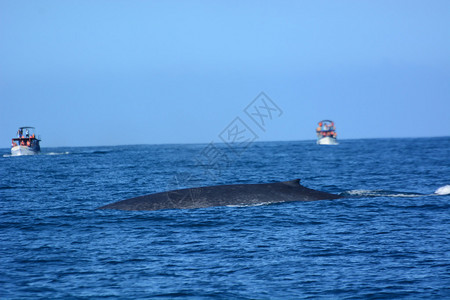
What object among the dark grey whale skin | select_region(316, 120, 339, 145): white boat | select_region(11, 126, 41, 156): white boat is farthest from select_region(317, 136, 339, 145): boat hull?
the dark grey whale skin

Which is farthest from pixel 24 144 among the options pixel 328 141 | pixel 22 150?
pixel 328 141

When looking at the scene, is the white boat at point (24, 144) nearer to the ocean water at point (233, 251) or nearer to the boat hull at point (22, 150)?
the boat hull at point (22, 150)

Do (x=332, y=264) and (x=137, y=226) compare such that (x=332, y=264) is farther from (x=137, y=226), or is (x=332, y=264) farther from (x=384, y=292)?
(x=137, y=226)

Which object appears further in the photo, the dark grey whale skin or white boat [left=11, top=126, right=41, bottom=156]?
white boat [left=11, top=126, right=41, bottom=156]

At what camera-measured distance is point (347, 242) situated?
14.7 metres

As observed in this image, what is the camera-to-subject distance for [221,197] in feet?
68.9

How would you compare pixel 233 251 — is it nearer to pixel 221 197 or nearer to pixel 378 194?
pixel 221 197

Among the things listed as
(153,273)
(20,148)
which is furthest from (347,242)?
(20,148)

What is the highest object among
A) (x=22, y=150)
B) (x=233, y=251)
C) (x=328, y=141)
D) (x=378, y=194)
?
(x=328, y=141)

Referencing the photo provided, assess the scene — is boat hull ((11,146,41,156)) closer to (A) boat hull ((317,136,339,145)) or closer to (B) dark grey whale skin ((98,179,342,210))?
(A) boat hull ((317,136,339,145))

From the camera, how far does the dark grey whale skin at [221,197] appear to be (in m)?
20.6

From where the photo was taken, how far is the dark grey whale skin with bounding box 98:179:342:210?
2062 cm

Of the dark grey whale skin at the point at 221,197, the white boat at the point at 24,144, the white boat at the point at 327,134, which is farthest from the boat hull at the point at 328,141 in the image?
the dark grey whale skin at the point at 221,197

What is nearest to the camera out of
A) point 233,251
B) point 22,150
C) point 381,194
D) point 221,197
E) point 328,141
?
point 233,251
